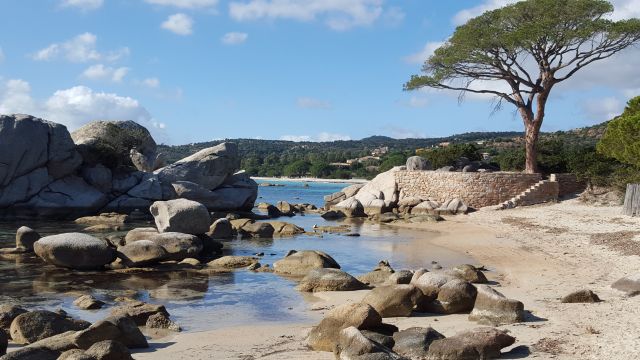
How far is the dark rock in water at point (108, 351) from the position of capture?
25.0ft

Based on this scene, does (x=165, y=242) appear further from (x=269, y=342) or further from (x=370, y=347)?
(x=370, y=347)

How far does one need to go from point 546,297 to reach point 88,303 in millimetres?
8904

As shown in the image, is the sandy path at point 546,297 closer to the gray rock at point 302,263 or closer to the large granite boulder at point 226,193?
the gray rock at point 302,263

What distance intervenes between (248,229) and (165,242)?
861 cm

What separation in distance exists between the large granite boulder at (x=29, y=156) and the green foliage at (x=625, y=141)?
29193 millimetres

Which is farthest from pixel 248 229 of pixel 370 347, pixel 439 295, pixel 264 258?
pixel 370 347

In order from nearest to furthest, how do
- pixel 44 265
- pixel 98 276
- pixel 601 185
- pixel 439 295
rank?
1. pixel 439 295
2. pixel 98 276
3. pixel 44 265
4. pixel 601 185

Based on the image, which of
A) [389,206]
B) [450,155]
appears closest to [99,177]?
[389,206]

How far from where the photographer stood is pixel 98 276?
1684cm

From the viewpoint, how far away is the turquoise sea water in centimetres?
1255

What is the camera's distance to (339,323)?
914cm

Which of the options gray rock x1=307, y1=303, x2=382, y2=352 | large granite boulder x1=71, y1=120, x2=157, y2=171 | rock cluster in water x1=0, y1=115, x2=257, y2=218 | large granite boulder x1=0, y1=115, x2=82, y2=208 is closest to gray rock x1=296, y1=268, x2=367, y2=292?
gray rock x1=307, y1=303, x2=382, y2=352

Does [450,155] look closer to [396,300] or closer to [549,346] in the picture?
[396,300]

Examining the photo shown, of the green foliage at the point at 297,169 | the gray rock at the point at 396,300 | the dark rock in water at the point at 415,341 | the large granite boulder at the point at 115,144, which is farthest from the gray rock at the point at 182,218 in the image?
the green foliage at the point at 297,169
